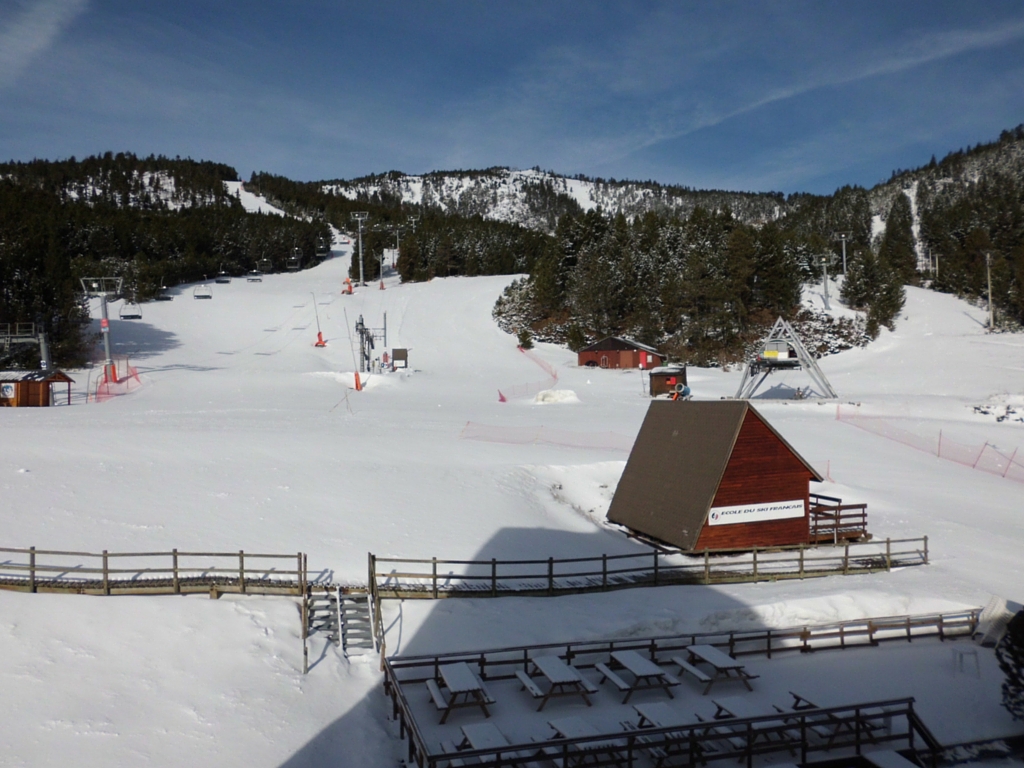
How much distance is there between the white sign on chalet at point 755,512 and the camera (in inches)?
724

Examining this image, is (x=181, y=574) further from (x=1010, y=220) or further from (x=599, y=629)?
(x=1010, y=220)

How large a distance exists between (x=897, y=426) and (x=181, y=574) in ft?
109

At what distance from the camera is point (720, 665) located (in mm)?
11711

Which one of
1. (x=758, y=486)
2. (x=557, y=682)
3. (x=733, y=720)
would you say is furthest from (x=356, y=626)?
(x=758, y=486)

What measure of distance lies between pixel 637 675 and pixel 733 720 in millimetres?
2289

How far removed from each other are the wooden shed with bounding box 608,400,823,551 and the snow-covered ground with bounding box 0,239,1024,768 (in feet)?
5.39

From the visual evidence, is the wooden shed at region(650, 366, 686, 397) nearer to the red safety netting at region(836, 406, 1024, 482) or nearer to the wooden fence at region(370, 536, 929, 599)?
the red safety netting at region(836, 406, 1024, 482)

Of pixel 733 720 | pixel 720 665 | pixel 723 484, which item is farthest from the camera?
pixel 723 484

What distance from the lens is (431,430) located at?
31.3 metres

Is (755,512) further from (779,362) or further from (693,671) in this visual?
(779,362)

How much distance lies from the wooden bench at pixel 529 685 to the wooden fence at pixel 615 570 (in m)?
3.31

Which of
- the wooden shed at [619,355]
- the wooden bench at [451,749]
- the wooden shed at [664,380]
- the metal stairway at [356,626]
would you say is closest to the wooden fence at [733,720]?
the wooden bench at [451,749]

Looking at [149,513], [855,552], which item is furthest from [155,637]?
[855,552]

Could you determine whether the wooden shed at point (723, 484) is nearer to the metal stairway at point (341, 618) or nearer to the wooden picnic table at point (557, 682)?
the wooden picnic table at point (557, 682)
